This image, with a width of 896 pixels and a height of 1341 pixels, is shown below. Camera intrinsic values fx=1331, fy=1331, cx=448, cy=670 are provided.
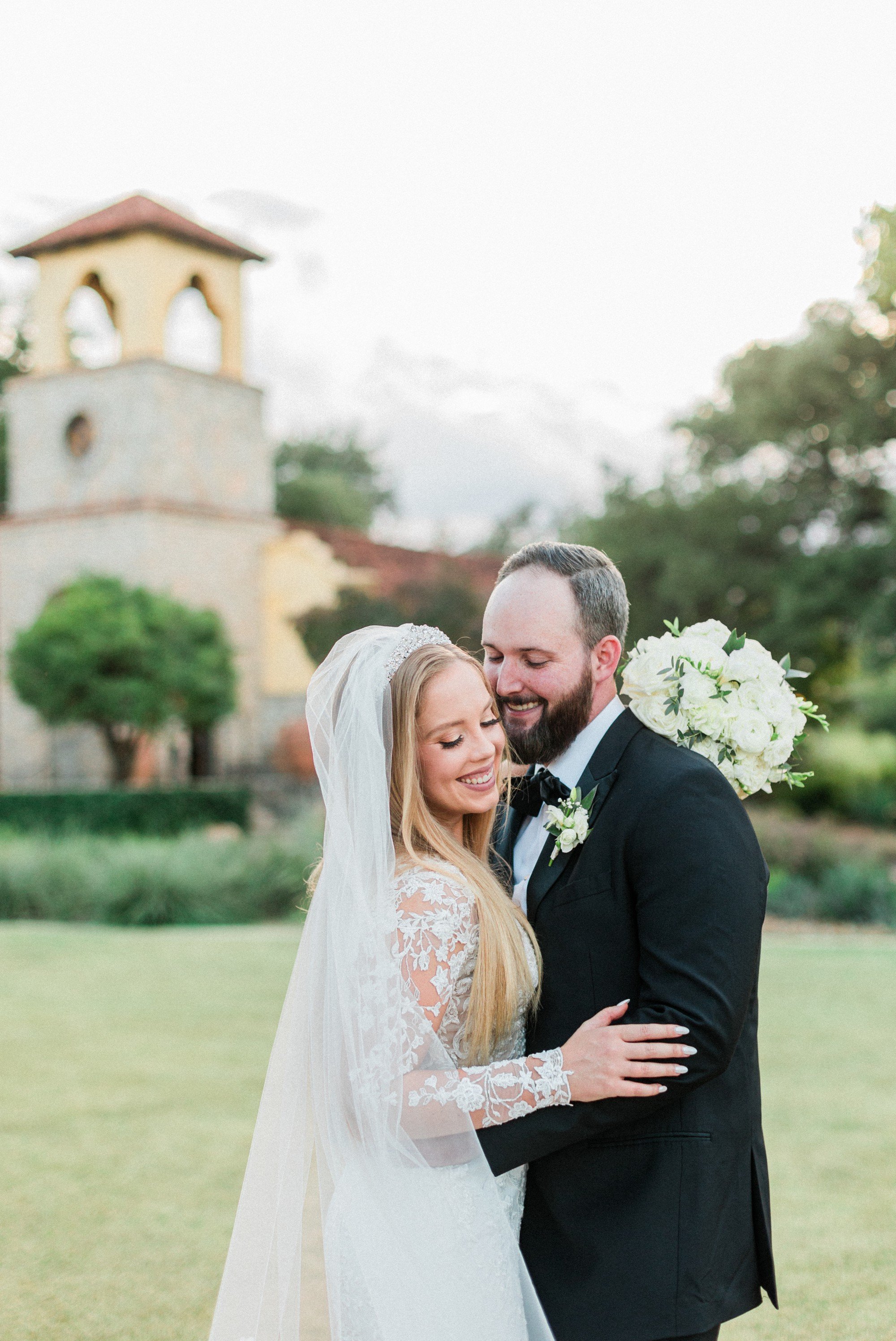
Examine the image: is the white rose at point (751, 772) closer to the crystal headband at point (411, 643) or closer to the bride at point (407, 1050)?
the bride at point (407, 1050)

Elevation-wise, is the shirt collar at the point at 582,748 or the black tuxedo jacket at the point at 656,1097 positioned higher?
the shirt collar at the point at 582,748

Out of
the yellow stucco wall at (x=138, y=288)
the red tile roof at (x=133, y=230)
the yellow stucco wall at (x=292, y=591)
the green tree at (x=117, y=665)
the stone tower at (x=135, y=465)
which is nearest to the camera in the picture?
the green tree at (x=117, y=665)

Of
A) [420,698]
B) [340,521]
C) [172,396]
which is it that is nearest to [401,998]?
[420,698]

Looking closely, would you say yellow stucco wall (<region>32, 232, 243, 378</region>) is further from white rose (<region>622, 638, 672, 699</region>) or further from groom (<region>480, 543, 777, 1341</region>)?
groom (<region>480, 543, 777, 1341</region>)

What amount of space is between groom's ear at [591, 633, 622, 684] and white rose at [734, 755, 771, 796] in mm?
379

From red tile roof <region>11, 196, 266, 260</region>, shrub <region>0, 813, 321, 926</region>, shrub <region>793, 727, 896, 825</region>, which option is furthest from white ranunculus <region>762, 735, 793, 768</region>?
red tile roof <region>11, 196, 266, 260</region>

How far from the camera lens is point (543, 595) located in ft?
10.3

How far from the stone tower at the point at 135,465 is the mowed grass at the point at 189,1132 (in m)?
17.0

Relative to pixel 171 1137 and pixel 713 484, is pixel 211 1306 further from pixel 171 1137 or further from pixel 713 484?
pixel 713 484

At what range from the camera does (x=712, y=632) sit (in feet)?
11.3

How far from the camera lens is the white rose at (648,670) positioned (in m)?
3.24

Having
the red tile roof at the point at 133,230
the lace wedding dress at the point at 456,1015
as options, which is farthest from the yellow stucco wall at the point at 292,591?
the lace wedding dress at the point at 456,1015

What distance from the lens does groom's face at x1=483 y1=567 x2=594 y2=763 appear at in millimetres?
3123

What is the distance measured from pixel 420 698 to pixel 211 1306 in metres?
3.33
